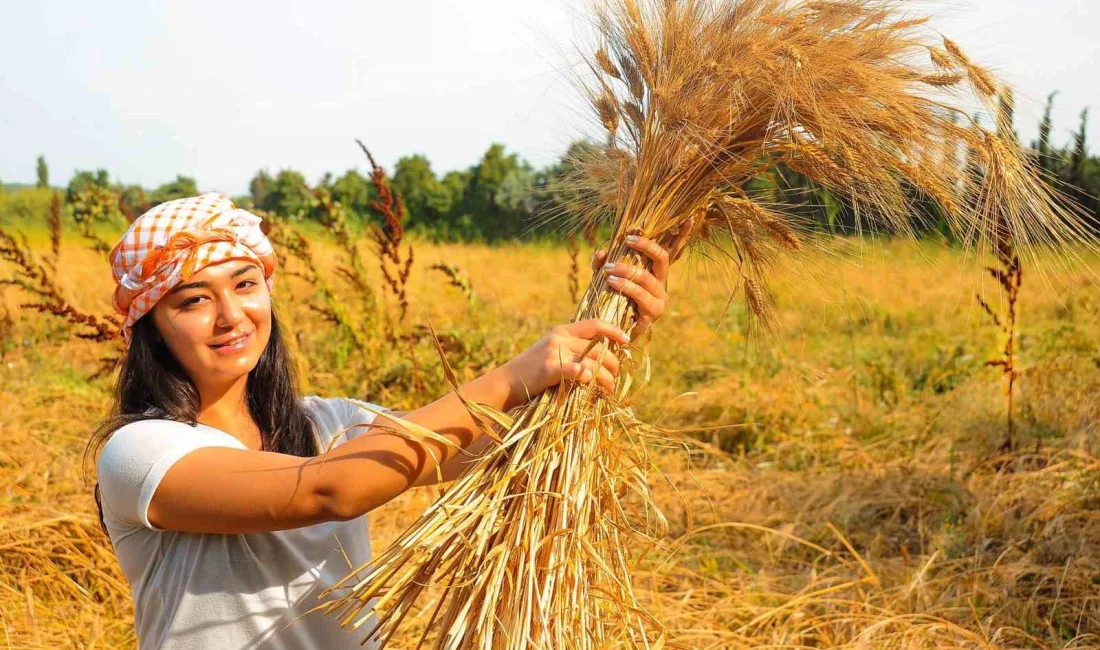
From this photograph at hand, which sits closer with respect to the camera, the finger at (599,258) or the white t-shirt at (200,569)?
the white t-shirt at (200,569)

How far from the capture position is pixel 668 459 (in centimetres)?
405

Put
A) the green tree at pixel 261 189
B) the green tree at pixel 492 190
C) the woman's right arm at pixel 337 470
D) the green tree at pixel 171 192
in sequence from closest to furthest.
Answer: the woman's right arm at pixel 337 470 → the green tree at pixel 171 192 → the green tree at pixel 261 189 → the green tree at pixel 492 190

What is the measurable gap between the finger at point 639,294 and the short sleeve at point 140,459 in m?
0.70

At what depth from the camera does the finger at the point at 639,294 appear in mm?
1407

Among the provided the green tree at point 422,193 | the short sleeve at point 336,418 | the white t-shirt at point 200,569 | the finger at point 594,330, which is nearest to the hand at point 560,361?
the finger at point 594,330

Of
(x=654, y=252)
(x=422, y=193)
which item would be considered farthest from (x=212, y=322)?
(x=422, y=193)

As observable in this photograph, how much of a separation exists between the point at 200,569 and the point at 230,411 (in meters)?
0.31

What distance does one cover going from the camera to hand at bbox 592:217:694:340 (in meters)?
1.42

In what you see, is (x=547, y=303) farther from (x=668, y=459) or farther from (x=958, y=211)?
(x=958, y=211)

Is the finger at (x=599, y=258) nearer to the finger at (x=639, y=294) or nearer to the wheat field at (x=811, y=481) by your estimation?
the finger at (x=639, y=294)

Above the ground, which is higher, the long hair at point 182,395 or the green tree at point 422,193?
the green tree at point 422,193

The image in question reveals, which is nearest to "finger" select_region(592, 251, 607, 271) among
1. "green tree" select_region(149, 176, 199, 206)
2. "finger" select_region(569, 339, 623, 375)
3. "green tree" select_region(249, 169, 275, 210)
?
"finger" select_region(569, 339, 623, 375)

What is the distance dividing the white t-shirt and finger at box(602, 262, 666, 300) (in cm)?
53

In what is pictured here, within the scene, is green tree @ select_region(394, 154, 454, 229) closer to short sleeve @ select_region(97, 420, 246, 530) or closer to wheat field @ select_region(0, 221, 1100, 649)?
wheat field @ select_region(0, 221, 1100, 649)
